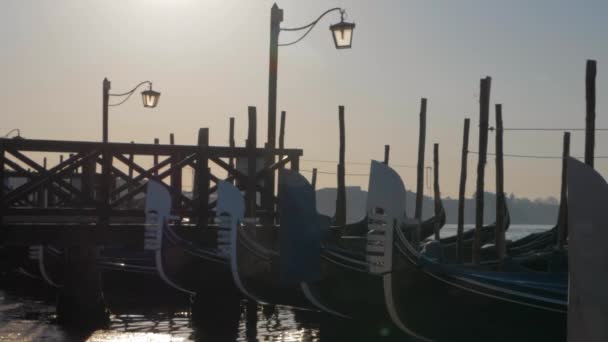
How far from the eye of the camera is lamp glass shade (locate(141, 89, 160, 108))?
18.2 metres

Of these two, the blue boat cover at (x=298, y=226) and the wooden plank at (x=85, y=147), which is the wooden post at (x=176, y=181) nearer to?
the wooden plank at (x=85, y=147)

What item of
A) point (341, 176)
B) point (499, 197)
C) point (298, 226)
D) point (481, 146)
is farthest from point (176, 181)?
point (341, 176)

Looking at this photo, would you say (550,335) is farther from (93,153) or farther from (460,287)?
(93,153)

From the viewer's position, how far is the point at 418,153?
2161 centimetres

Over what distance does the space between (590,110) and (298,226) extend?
7.20 m

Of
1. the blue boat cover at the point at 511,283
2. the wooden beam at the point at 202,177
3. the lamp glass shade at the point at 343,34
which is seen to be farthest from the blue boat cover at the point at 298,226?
the wooden beam at the point at 202,177

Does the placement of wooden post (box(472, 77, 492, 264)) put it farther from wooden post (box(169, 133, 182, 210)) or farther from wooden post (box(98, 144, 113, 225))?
wooden post (box(98, 144, 113, 225))

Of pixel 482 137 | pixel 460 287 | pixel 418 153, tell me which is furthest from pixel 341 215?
pixel 460 287

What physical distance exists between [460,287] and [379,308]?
166 centimetres

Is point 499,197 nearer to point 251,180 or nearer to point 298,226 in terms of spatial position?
point 251,180

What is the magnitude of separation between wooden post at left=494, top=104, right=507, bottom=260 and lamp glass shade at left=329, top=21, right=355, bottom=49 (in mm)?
5937

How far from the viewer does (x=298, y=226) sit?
37.9ft

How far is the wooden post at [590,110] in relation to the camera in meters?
16.1

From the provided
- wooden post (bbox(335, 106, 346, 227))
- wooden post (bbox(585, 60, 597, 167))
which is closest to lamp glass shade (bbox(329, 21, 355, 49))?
wooden post (bbox(585, 60, 597, 167))
